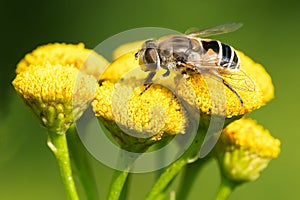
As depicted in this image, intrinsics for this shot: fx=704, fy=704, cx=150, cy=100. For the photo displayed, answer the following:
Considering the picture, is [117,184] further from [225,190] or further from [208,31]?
[208,31]

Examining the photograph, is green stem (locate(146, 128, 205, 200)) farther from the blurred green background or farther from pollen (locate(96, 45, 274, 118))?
the blurred green background

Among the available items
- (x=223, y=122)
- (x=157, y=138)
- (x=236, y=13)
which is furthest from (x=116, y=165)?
(x=236, y=13)

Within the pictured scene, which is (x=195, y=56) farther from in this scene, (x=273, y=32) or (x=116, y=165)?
(x=273, y=32)

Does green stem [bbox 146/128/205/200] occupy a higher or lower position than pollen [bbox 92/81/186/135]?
lower

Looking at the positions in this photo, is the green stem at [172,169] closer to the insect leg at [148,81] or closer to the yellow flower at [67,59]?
the insect leg at [148,81]

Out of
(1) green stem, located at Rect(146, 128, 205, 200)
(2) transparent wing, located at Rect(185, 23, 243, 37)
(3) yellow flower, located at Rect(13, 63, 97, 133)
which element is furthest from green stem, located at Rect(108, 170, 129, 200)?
(2) transparent wing, located at Rect(185, 23, 243, 37)
